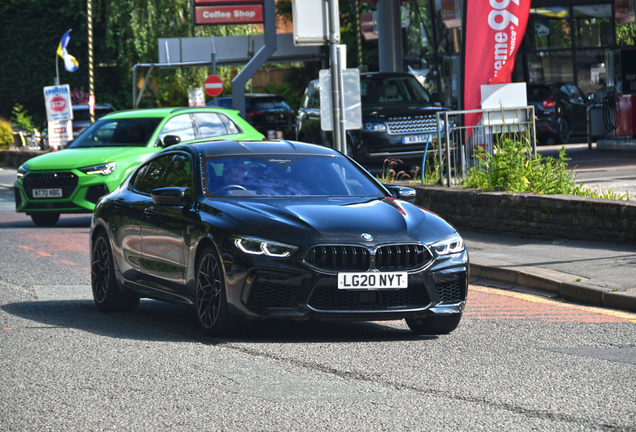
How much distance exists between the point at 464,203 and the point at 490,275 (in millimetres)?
3491

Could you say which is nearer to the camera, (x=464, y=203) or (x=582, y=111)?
(x=464, y=203)

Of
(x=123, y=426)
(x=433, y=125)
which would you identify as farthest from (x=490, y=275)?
(x=433, y=125)

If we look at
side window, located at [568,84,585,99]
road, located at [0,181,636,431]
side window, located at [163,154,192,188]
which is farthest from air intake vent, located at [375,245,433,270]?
side window, located at [568,84,585,99]

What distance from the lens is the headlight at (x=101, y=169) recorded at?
16000mm

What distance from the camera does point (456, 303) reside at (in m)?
7.47

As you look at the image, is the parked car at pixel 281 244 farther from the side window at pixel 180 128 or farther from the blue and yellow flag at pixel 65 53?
the blue and yellow flag at pixel 65 53

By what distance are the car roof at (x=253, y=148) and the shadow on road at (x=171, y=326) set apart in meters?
1.34

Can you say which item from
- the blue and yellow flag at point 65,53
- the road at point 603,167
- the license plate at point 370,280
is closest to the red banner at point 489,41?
the road at point 603,167

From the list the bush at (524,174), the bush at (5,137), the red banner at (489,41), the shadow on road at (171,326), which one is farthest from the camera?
the bush at (5,137)

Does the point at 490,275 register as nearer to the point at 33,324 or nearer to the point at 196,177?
the point at 196,177

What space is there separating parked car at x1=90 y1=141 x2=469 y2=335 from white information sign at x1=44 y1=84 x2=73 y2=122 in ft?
67.7

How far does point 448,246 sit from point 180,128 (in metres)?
10.2

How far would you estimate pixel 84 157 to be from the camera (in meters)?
16.3

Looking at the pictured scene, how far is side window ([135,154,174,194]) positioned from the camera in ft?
28.7
